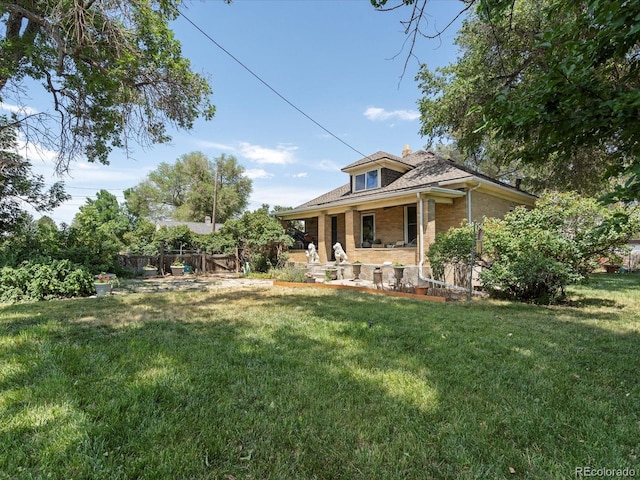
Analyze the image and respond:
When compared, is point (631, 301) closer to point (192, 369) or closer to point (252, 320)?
point (252, 320)

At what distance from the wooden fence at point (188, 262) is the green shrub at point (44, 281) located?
20.8ft

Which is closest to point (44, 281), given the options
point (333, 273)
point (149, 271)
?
point (149, 271)

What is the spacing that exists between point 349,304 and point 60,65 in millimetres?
9039

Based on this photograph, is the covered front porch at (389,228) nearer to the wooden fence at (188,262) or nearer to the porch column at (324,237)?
the porch column at (324,237)

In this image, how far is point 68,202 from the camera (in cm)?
1158

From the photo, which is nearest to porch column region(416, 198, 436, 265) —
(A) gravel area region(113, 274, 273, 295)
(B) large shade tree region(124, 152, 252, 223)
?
(A) gravel area region(113, 274, 273, 295)

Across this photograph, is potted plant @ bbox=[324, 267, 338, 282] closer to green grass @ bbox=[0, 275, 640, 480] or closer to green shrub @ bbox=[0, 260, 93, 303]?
green grass @ bbox=[0, 275, 640, 480]

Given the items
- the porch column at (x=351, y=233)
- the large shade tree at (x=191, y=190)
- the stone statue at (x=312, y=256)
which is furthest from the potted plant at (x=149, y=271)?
the large shade tree at (x=191, y=190)

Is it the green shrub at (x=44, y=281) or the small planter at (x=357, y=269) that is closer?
the green shrub at (x=44, y=281)

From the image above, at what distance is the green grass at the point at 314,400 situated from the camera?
1.88 m

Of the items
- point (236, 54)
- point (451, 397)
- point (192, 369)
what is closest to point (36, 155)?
point (236, 54)

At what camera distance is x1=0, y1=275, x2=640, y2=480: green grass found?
6.15 ft

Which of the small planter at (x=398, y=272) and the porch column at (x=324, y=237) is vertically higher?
the porch column at (x=324, y=237)

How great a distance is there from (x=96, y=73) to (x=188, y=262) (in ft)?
33.9
